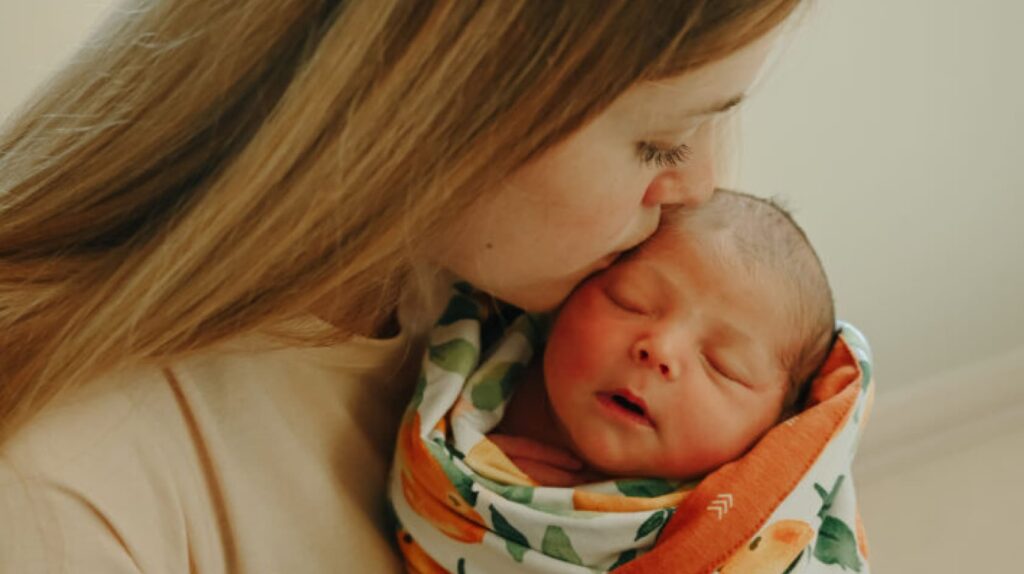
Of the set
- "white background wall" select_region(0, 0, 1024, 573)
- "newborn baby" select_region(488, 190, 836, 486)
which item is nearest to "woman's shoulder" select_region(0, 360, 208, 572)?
"newborn baby" select_region(488, 190, 836, 486)

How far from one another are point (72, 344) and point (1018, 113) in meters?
1.43

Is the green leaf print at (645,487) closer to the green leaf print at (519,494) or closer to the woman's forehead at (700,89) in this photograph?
the green leaf print at (519,494)

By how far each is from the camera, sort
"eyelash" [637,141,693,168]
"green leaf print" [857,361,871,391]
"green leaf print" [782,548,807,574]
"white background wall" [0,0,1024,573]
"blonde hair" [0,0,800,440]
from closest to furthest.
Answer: "blonde hair" [0,0,800,440] → "eyelash" [637,141,693,168] → "green leaf print" [782,548,807,574] → "green leaf print" [857,361,871,391] → "white background wall" [0,0,1024,573]

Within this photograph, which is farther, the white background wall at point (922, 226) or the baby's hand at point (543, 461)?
the white background wall at point (922, 226)

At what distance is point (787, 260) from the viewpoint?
3.13ft

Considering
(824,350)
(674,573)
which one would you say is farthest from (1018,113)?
(674,573)

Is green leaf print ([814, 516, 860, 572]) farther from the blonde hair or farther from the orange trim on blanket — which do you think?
the blonde hair

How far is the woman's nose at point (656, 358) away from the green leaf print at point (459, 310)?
14 centimetres

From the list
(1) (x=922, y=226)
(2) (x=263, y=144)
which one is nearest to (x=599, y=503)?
(2) (x=263, y=144)

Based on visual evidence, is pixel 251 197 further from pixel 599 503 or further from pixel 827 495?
pixel 827 495

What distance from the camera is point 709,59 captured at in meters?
0.66

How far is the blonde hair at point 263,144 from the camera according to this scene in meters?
0.62

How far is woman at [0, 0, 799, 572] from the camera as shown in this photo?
0.63m

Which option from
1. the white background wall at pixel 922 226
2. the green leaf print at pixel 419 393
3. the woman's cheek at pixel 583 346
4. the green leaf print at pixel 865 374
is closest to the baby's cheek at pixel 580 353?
the woman's cheek at pixel 583 346
